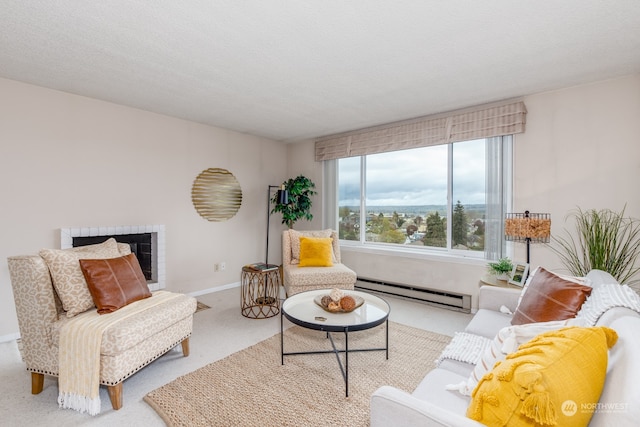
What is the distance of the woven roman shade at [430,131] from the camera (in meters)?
3.17

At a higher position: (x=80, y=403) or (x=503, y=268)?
(x=503, y=268)

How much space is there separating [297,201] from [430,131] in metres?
2.16

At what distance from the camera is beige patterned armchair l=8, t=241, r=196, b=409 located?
69.1 inches

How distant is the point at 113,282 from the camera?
2.09 metres

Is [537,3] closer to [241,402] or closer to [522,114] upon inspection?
[522,114]

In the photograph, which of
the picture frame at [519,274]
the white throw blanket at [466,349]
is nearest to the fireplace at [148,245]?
the white throw blanket at [466,349]

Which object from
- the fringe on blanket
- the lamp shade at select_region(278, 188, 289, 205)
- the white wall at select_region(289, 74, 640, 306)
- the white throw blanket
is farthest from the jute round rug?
the lamp shade at select_region(278, 188, 289, 205)

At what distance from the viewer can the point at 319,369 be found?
221 centimetres

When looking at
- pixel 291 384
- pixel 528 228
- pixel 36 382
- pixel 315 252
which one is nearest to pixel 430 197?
pixel 528 228

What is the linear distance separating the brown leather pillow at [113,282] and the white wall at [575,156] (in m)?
3.29

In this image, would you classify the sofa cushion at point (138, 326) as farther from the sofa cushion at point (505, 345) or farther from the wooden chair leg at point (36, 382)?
the sofa cushion at point (505, 345)

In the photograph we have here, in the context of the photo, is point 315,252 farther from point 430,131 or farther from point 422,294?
point 430,131

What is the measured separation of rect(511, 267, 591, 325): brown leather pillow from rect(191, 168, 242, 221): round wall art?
12.2ft

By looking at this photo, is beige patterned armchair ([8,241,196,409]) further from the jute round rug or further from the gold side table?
the gold side table
